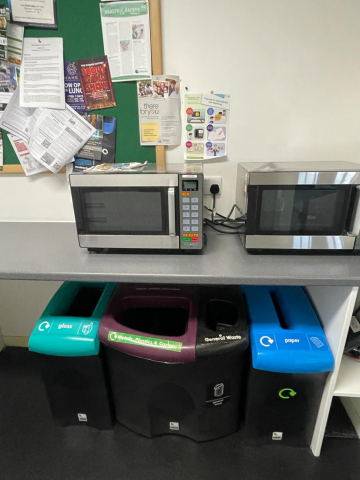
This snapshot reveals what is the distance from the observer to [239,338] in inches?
39.8

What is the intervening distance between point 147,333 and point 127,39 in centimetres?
111

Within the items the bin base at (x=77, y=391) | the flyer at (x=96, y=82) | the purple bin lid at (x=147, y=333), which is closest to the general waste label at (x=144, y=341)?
the purple bin lid at (x=147, y=333)

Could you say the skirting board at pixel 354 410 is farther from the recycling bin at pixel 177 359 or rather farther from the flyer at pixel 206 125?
the flyer at pixel 206 125

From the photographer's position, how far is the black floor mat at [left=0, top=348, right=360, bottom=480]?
1.11 metres

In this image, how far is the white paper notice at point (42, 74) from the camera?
1.17 m

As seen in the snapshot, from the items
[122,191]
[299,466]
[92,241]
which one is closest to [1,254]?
[92,241]

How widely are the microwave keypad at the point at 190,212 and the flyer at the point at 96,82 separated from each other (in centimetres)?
58

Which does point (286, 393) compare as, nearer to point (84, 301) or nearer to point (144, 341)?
point (144, 341)

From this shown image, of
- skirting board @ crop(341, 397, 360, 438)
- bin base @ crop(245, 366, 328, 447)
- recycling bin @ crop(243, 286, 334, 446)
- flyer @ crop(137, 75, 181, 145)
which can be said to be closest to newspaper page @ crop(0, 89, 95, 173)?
Answer: flyer @ crop(137, 75, 181, 145)

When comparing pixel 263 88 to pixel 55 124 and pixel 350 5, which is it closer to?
pixel 350 5

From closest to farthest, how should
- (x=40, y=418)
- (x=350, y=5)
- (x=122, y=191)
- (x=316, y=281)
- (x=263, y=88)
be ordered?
(x=316, y=281) → (x=122, y=191) → (x=350, y=5) → (x=263, y=88) → (x=40, y=418)

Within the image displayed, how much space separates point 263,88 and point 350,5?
1.27 feet

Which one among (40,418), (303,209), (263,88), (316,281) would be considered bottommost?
(40,418)

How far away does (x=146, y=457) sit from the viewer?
1.17 metres
